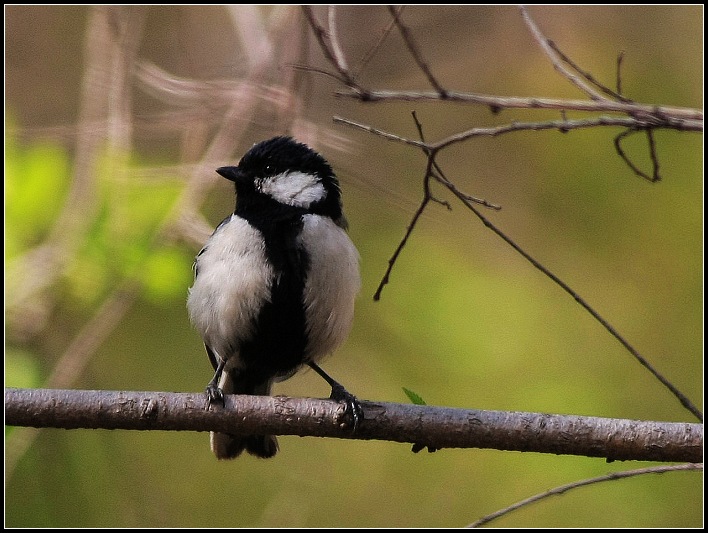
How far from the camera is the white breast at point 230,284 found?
340cm

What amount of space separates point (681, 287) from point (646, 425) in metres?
3.63

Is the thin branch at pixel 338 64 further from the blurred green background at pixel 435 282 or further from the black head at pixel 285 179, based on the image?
the blurred green background at pixel 435 282

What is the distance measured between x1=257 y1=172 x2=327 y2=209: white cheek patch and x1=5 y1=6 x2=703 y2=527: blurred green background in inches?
27.7

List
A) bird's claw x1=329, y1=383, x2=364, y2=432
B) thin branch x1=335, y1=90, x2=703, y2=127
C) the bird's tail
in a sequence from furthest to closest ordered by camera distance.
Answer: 1. the bird's tail
2. bird's claw x1=329, y1=383, x2=364, y2=432
3. thin branch x1=335, y1=90, x2=703, y2=127

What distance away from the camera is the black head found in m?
3.63

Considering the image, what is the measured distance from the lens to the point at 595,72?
623 cm

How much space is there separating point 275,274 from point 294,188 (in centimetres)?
47

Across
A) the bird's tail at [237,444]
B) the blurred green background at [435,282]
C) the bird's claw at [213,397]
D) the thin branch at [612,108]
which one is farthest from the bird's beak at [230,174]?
the thin branch at [612,108]

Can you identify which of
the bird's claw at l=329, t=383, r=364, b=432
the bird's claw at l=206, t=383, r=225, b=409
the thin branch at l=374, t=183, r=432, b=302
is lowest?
the bird's claw at l=206, t=383, r=225, b=409

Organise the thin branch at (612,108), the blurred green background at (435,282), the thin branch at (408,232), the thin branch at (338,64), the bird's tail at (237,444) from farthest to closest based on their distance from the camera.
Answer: the blurred green background at (435,282)
the bird's tail at (237,444)
the thin branch at (408,232)
the thin branch at (338,64)
the thin branch at (612,108)

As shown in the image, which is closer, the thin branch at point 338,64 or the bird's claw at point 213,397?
the thin branch at point 338,64

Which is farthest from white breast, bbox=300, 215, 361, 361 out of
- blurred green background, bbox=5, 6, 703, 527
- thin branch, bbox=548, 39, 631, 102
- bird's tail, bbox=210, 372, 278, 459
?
thin branch, bbox=548, 39, 631, 102

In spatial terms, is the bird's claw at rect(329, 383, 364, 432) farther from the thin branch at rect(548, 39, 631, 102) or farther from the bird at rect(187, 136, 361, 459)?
the thin branch at rect(548, 39, 631, 102)

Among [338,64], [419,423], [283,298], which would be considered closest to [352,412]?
[419,423]
